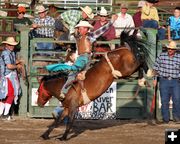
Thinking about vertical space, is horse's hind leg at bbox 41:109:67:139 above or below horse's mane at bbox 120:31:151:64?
below

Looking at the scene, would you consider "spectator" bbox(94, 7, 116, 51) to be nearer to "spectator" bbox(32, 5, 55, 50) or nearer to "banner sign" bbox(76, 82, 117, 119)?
"banner sign" bbox(76, 82, 117, 119)

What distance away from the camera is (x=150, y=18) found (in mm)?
14352

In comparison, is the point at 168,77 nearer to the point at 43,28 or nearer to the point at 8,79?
the point at 43,28

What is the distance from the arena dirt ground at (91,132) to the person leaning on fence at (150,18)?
2143 mm

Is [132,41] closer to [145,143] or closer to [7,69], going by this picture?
[145,143]

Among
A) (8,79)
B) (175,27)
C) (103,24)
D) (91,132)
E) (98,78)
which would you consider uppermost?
(103,24)

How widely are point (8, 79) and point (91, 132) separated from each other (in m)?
2.40

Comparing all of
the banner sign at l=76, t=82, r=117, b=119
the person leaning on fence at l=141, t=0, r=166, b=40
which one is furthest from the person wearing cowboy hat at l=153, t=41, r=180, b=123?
the person leaning on fence at l=141, t=0, r=166, b=40

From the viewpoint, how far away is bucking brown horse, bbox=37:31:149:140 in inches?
418

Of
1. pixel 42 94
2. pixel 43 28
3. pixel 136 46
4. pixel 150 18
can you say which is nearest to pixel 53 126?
pixel 42 94

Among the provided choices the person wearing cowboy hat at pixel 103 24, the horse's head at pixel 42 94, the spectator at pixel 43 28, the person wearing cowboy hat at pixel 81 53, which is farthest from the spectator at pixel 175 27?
Answer: the horse's head at pixel 42 94

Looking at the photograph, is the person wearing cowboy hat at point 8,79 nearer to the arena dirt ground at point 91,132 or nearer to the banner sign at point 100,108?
the arena dirt ground at point 91,132

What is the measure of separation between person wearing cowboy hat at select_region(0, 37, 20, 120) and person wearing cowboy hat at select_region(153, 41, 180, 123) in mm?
2810

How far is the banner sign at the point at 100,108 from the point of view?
1321 centimetres
